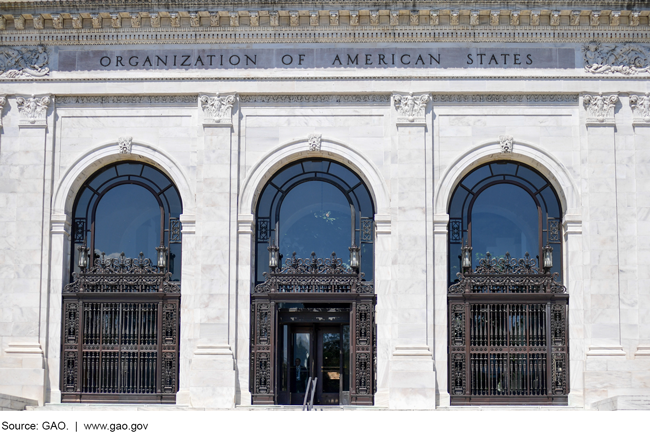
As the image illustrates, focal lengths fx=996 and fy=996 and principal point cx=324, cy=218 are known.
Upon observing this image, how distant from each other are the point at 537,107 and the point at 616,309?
19.0 feet

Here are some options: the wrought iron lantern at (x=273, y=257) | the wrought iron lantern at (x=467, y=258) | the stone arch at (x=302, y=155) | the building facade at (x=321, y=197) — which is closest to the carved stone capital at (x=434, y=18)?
the building facade at (x=321, y=197)

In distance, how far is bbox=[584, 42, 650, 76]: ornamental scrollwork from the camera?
2675 cm

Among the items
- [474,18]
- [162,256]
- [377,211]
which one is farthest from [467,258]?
[162,256]

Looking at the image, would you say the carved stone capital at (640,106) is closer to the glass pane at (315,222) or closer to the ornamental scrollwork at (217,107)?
the glass pane at (315,222)

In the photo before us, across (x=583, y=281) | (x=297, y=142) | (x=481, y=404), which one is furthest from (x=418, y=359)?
(x=297, y=142)

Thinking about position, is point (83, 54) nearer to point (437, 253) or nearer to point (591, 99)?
point (437, 253)

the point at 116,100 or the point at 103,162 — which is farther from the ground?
the point at 116,100

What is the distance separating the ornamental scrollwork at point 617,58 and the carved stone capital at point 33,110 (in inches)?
578

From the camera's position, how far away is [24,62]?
1074 inches

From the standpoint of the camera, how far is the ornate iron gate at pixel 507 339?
26094mm

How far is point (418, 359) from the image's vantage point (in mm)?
25562

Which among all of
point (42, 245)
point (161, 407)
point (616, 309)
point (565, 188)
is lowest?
point (161, 407)

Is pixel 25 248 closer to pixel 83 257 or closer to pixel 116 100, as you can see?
pixel 83 257

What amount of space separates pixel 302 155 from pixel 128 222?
5118mm
